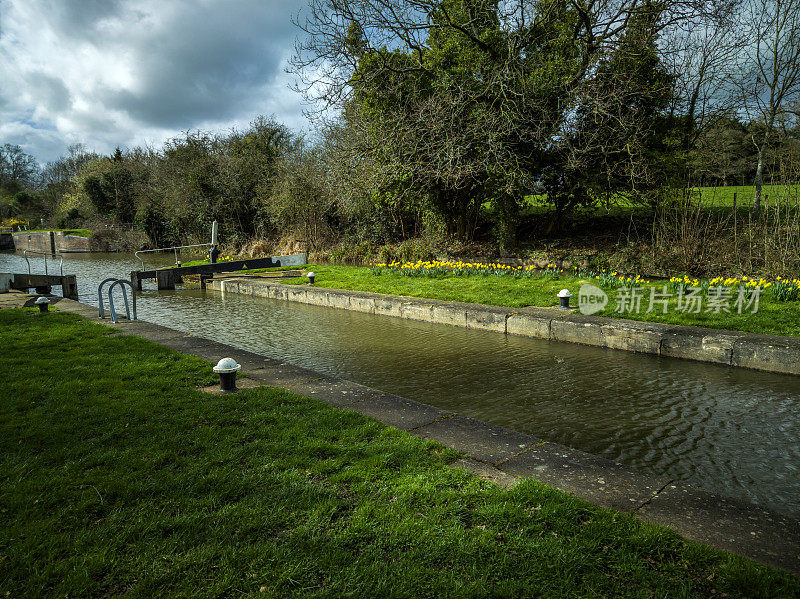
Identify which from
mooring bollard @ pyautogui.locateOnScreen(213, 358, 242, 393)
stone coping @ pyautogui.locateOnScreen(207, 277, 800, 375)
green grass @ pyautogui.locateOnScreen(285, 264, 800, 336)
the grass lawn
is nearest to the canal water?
stone coping @ pyautogui.locateOnScreen(207, 277, 800, 375)

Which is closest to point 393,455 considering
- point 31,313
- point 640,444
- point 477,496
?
point 477,496

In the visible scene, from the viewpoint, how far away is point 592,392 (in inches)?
175

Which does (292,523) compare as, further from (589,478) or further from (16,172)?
(16,172)

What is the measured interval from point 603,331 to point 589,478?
13.0ft

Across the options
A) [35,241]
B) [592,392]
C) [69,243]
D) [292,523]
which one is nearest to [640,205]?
[592,392]

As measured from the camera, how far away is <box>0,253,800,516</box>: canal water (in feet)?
10.2

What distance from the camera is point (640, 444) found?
11.1ft

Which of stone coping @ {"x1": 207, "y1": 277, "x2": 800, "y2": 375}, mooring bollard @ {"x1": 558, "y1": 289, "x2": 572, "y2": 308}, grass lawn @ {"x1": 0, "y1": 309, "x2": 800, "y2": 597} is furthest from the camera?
mooring bollard @ {"x1": 558, "y1": 289, "x2": 572, "y2": 308}

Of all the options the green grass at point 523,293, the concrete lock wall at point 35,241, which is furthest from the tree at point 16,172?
the green grass at point 523,293

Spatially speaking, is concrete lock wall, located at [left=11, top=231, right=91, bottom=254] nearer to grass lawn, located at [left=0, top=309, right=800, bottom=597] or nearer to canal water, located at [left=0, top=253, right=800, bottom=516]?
canal water, located at [left=0, top=253, right=800, bottom=516]

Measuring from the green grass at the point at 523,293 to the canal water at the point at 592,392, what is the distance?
2.89 feet

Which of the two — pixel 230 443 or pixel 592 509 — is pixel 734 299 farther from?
pixel 230 443

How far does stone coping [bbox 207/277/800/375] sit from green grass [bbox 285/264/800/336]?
12.8 inches

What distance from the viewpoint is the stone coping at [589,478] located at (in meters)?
1.93
